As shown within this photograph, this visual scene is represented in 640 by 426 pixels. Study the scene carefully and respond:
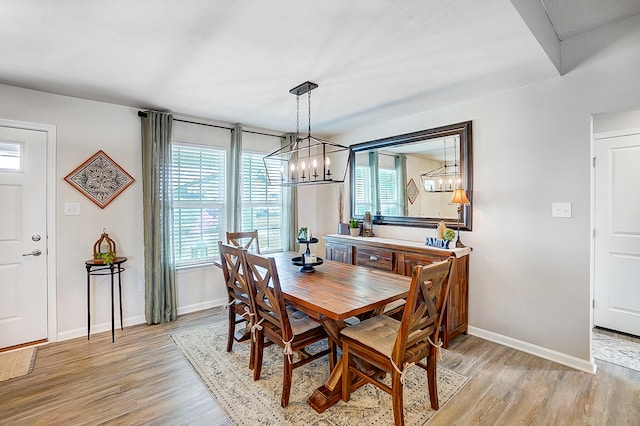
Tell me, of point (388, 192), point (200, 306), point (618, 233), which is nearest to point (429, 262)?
point (388, 192)

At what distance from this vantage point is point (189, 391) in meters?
2.26

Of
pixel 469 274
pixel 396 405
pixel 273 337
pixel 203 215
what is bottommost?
pixel 396 405

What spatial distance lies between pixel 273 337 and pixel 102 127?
116 inches

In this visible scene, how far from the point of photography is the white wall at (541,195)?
244 centimetres

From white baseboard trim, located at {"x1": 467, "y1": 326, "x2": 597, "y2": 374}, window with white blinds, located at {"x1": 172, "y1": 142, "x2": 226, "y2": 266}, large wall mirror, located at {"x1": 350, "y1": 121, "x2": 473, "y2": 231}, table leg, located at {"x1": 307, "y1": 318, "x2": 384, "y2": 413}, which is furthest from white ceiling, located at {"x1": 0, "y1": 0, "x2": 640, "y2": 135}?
white baseboard trim, located at {"x1": 467, "y1": 326, "x2": 597, "y2": 374}

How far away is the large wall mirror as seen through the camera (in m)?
3.30

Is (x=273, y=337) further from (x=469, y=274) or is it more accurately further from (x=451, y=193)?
(x=451, y=193)

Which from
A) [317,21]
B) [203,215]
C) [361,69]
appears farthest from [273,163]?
[317,21]

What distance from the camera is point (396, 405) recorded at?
1.77 m

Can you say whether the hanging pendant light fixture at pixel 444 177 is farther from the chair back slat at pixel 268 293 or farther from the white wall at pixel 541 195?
the chair back slat at pixel 268 293

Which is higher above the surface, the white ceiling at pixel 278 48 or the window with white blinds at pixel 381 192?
the white ceiling at pixel 278 48

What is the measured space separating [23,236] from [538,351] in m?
4.99

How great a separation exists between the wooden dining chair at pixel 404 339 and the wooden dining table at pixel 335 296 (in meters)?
0.12

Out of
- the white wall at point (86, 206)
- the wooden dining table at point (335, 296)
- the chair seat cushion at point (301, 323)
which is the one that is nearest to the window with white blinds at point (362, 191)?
the wooden dining table at point (335, 296)
